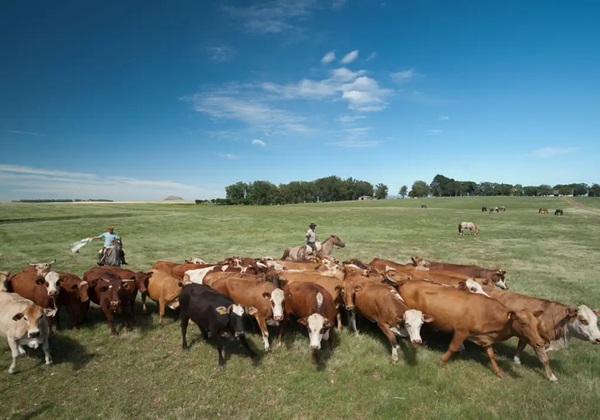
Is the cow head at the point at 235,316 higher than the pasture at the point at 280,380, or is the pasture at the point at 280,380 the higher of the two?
the cow head at the point at 235,316

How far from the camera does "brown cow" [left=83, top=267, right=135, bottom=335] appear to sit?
8.85 meters

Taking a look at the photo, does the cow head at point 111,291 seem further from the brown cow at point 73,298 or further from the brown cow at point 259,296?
the brown cow at point 259,296

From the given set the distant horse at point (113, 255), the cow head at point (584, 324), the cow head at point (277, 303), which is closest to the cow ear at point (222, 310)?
the cow head at point (277, 303)

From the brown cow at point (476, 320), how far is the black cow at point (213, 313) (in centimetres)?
441

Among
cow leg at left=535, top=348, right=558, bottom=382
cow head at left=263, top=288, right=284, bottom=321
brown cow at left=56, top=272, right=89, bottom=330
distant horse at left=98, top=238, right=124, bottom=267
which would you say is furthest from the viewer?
distant horse at left=98, top=238, right=124, bottom=267

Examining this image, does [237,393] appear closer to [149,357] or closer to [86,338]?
[149,357]

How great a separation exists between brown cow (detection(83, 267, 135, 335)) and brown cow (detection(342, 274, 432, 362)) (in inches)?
247

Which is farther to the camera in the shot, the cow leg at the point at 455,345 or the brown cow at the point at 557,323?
Answer: the cow leg at the point at 455,345

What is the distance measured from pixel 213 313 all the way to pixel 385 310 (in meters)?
4.13

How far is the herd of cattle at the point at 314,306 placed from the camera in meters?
7.06

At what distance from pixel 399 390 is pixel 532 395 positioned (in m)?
2.56

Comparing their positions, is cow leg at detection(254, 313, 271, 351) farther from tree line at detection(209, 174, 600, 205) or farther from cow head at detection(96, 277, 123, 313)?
tree line at detection(209, 174, 600, 205)

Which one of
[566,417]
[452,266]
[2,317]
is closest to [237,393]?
[2,317]

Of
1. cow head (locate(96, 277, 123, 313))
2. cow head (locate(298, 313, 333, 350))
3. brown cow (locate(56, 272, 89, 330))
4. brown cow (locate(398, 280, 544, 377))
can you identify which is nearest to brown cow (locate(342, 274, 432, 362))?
brown cow (locate(398, 280, 544, 377))
